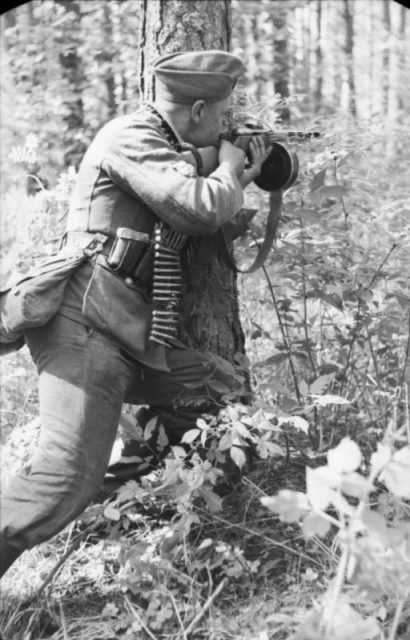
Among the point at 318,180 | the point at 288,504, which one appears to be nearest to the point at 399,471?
the point at 288,504

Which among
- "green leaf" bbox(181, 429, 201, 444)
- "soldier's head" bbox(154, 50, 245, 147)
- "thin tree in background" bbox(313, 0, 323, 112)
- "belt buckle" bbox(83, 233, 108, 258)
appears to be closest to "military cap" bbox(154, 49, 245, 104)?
"soldier's head" bbox(154, 50, 245, 147)

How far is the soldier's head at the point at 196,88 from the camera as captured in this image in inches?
128

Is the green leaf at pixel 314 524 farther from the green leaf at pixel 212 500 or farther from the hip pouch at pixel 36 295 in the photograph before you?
the hip pouch at pixel 36 295

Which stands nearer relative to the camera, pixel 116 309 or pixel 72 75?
pixel 116 309

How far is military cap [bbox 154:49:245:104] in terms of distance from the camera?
10.7 ft

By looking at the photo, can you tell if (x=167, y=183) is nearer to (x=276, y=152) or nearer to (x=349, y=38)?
(x=276, y=152)

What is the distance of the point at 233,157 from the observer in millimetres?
3281

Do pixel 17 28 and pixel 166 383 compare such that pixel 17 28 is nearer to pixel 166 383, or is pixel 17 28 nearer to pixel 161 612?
pixel 166 383

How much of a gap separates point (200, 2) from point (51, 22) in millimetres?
8553

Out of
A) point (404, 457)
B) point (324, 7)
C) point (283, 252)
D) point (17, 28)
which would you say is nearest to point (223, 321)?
point (283, 252)

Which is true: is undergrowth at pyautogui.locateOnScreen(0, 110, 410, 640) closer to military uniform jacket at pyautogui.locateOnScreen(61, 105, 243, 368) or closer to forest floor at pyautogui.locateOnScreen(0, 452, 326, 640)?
forest floor at pyautogui.locateOnScreen(0, 452, 326, 640)

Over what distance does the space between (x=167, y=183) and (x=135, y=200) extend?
0.78 feet

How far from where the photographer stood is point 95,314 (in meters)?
3.10

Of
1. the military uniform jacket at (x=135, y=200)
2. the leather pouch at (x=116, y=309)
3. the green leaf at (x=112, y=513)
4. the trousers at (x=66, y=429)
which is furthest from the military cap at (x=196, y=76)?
the green leaf at (x=112, y=513)
